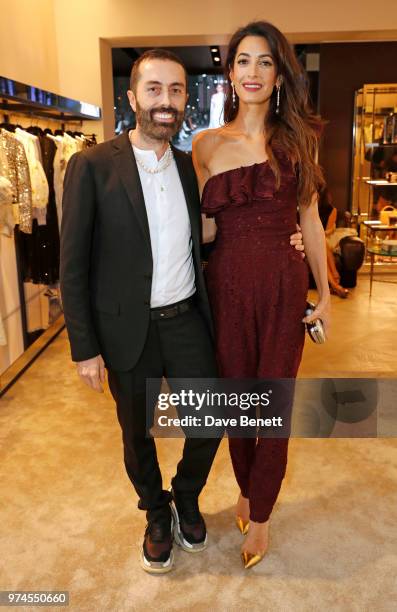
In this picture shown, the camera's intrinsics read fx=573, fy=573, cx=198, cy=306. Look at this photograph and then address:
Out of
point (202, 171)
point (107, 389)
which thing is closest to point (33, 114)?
point (107, 389)

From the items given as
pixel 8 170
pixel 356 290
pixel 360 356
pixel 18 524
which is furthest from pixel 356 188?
pixel 18 524

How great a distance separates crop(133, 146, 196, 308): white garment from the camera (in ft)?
6.17

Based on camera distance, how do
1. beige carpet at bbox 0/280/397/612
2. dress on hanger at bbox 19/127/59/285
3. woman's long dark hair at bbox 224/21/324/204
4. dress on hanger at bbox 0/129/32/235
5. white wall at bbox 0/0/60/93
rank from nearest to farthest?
1. woman's long dark hair at bbox 224/21/324/204
2. beige carpet at bbox 0/280/397/612
3. dress on hanger at bbox 0/129/32/235
4. dress on hanger at bbox 19/127/59/285
5. white wall at bbox 0/0/60/93

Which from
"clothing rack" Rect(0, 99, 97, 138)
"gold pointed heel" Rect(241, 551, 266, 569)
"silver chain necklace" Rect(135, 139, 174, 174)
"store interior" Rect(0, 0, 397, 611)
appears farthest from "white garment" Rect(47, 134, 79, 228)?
"gold pointed heel" Rect(241, 551, 266, 569)

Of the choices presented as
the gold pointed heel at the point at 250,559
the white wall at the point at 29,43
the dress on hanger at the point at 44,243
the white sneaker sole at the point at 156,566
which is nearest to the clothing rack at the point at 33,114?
the dress on hanger at the point at 44,243

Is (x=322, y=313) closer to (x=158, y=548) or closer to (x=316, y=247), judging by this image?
(x=316, y=247)

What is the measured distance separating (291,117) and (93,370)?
1105 millimetres

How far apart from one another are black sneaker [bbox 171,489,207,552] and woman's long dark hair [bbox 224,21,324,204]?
1243 millimetres

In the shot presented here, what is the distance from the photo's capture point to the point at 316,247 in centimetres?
212

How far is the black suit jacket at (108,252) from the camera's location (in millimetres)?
1788

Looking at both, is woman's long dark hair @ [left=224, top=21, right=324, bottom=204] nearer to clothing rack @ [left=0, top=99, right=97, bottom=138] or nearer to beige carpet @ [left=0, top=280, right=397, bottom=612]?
beige carpet @ [left=0, top=280, right=397, bottom=612]

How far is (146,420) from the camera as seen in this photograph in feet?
6.72

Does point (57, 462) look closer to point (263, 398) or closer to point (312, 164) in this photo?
point (263, 398)

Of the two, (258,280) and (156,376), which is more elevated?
(258,280)
